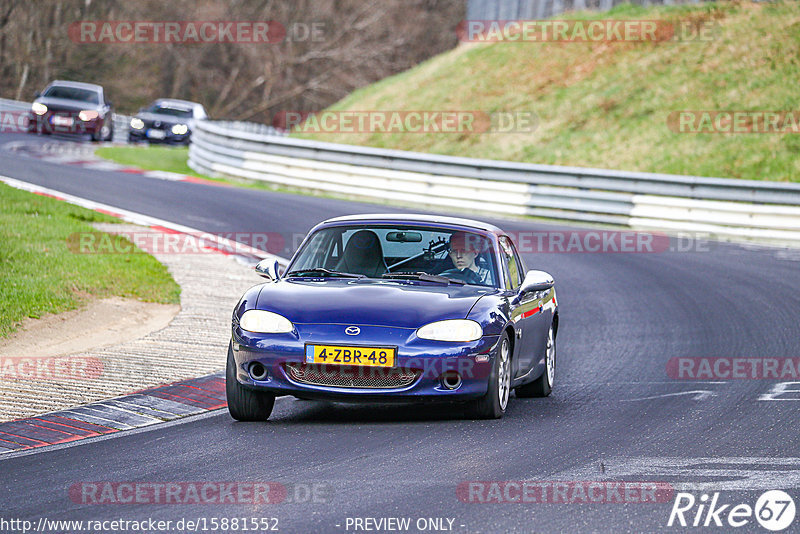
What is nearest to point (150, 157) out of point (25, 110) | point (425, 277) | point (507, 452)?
Answer: point (25, 110)

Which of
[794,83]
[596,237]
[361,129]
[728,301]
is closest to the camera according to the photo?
[728,301]

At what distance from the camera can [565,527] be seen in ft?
18.8

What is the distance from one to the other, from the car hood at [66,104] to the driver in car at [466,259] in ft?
94.1

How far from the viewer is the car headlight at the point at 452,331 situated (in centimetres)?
807

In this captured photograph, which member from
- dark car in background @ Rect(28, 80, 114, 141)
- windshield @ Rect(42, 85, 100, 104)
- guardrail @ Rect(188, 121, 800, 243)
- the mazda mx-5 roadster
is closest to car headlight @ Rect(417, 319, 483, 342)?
the mazda mx-5 roadster

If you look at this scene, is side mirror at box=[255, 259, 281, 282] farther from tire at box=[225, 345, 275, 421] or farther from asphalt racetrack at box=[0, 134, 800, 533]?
asphalt racetrack at box=[0, 134, 800, 533]

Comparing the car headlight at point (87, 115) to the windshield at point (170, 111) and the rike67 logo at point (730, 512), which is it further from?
the rike67 logo at point (730, 512)

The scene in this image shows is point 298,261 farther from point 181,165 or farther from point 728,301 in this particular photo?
point 181,165

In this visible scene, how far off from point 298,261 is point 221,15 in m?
54.8

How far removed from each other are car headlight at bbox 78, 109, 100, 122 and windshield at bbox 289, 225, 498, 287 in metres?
28.4

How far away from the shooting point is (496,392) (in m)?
8.34

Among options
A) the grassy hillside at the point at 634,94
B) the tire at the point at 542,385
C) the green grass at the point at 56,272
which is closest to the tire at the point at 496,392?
the tire at the point at 542,385

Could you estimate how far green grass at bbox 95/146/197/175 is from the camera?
31844 mm

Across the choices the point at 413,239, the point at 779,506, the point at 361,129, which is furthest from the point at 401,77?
the point at 779,506
